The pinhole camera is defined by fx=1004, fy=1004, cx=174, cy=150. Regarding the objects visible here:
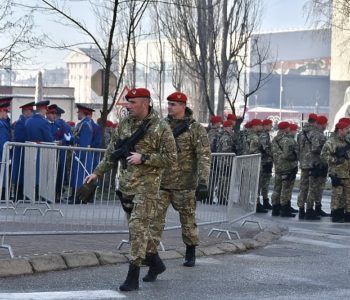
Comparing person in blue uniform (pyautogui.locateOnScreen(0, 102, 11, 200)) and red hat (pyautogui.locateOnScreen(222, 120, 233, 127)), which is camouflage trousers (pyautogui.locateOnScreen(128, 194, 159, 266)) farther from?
red hat (pyautogui.locateOnScreen(222, 120, 233, 127))

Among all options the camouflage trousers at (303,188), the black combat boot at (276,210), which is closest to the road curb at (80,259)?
the camouflage trousers at (303,188)

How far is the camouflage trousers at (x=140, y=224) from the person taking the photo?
30.6ft

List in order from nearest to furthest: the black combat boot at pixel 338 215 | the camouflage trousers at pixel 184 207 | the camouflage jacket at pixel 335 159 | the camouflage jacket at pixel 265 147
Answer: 1. the camouflage trousers at pixel 184 207
2. the camouflage jacket at pixel 335 159
3. the black combat boot at pixel 338 215
4. the camouflage jacket at pixel 265 147

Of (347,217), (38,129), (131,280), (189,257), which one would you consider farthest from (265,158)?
(131,280)

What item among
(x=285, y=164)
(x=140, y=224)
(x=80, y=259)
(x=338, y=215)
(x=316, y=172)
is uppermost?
(x=285, y=164)

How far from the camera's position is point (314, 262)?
11938 millimetres

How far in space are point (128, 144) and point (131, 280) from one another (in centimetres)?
127

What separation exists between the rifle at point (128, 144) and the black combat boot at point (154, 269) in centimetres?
107

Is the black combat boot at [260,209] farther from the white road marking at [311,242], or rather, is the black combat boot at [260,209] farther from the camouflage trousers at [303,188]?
the white road marking at [311,242]

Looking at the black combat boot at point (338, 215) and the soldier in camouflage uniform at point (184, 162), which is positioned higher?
the soldier in camouflage uniform at point (184, 162)

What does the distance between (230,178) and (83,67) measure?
380 feet

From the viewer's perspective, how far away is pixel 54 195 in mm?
12297

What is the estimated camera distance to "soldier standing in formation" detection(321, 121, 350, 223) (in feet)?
58.0

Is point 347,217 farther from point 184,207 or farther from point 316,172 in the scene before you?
point 184,207
